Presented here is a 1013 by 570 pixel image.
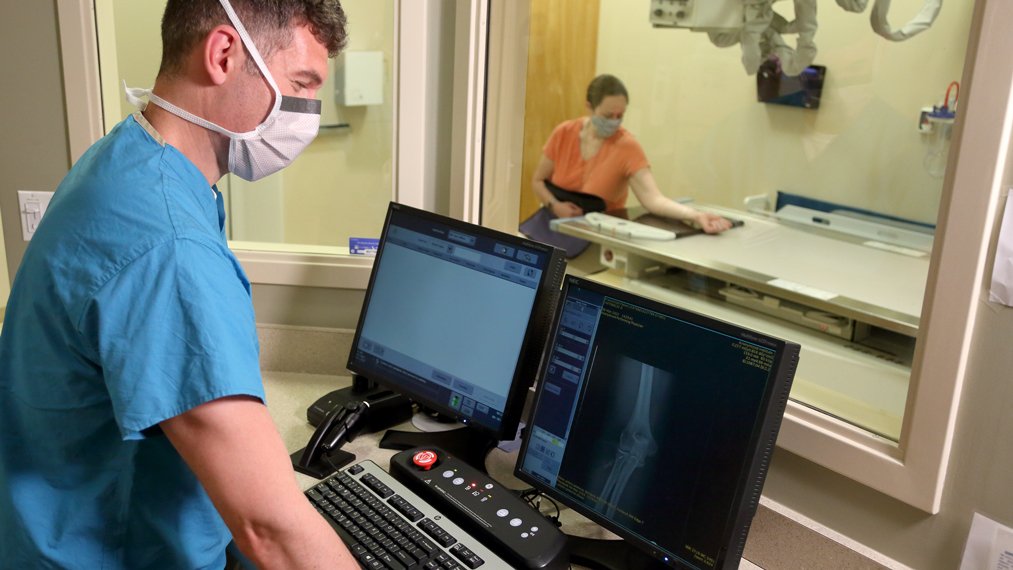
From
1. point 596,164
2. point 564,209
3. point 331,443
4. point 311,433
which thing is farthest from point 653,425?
point 596,164

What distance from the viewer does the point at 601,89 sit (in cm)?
288

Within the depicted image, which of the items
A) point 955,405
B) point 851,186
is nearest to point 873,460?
point 955,405

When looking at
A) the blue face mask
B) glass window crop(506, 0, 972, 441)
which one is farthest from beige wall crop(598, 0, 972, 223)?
the blue face mask

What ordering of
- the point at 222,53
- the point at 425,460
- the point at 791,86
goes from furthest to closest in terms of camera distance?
the point at 791,86 < the point at 425,460 < the point at 222,53

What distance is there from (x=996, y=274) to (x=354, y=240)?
1.18 meters

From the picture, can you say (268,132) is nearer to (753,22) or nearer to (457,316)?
(457,316)

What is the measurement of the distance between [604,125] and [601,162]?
0.46ft

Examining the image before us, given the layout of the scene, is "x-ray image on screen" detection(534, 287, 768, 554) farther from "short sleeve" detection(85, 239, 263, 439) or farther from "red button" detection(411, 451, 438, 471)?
"short sleeve" detection(85, 239, 263, 439)

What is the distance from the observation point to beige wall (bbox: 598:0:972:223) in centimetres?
278

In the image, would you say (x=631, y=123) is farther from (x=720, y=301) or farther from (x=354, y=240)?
(x=354, y=240)

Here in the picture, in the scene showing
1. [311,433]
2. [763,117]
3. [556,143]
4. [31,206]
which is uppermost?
[763,117]

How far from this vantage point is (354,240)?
170cm

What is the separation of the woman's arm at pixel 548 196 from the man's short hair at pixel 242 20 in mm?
1494

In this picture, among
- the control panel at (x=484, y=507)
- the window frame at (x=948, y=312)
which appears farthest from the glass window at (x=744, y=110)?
the control panel at (x=484, y=507)
